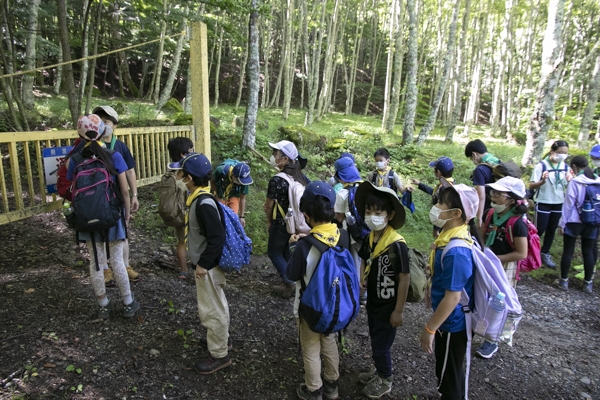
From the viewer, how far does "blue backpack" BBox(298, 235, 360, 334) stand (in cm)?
239

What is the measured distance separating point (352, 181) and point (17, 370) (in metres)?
3.26

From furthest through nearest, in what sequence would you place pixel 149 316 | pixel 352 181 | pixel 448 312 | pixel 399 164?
1. pixel 399 164
2. pixel 352 181
3. pixel 149 316
4. pixel 448 312

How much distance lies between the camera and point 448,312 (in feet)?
7.34

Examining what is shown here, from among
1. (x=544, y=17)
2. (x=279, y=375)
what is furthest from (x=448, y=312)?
(x=544, y=17)

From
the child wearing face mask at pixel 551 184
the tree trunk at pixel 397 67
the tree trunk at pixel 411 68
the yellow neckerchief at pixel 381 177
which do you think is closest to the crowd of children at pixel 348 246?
the yellow neckerchief at pixel 381 177

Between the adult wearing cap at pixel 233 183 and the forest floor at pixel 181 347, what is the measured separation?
1078 mm

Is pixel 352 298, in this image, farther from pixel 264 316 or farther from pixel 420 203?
pixel 420 203

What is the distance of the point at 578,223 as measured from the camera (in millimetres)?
5289

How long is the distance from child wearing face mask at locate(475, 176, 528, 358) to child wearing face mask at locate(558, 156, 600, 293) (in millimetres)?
2804

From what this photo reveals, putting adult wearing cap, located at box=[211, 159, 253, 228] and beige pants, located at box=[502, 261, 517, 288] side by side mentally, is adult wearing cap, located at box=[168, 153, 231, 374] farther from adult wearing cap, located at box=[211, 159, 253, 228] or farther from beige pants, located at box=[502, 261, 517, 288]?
beige pants, located at box=[502, 261, 517, 288]

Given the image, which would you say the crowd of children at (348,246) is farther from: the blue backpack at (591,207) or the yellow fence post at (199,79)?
the blue backpack at (591,207)

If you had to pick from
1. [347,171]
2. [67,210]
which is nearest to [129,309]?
[67,210]

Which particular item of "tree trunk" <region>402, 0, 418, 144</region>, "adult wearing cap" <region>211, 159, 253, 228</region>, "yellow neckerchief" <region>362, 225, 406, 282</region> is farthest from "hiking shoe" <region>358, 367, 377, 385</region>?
"tree trunk" <region>402, 0, 418, 144</region>

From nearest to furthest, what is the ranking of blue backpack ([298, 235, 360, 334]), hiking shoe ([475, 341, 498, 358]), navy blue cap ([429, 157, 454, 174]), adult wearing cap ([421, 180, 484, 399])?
adult wearing cap ([421, 180, 484, 399]), blue backpack ([298, 235, 360, 334]), hiking shoe ([475, 341, 498, 358]), navy blue cap ([429, 157, 454, 174])
